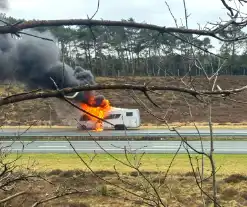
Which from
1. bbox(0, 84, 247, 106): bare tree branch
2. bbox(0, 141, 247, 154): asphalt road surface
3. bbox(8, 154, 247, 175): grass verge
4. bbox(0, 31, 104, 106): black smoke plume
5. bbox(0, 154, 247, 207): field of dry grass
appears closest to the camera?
bbox(0, 84, 247, 106): bare tree branch

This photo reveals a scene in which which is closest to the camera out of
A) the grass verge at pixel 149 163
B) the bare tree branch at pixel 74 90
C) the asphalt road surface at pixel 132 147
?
the bare tree branch at pixel 74 90

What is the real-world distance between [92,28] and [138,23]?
0.28m

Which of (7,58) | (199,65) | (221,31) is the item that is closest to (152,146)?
(7,58)

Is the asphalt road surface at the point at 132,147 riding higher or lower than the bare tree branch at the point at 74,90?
lower

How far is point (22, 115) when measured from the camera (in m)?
41.9

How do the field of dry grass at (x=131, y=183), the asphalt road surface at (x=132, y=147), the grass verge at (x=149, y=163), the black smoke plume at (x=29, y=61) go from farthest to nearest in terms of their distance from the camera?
1. the black smoke plume at (x=29, y=61)
2. the asphalt road surface at (x=132, y=147)
3. the grass verge at (x=149, y=163)
4. the field of dry grass at (x=131, y=183)

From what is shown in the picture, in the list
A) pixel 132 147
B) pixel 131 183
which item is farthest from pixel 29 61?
pixel 131 183

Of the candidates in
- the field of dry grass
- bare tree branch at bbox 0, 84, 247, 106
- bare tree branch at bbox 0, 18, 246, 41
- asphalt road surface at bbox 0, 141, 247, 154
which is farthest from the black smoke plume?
bare tree branch at bbox 0, 84, 247, 106

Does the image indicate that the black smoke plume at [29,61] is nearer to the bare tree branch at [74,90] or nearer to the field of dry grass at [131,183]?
the field of dry grass at [131,183]

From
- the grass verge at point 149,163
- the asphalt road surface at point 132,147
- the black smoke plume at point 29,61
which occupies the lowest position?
the asphalt road surface at point 132,147

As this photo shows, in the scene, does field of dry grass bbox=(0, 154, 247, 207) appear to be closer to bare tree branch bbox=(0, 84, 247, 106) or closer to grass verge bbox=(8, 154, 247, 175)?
grass verge bbox=(8, 154, 247, 175)

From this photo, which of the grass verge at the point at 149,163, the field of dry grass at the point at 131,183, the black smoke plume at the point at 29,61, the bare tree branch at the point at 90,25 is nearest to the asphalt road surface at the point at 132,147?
the grass verge at the point at 149,163

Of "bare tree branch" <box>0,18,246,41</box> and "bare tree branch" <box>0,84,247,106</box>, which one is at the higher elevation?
"bare tree branch" <box>0,18,246,41</box>

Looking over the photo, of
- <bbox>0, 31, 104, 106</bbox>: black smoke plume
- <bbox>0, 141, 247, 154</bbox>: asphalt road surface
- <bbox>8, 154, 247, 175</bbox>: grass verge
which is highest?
<bbox>0, 31, 104, 106</bbox>: black smoke plume
